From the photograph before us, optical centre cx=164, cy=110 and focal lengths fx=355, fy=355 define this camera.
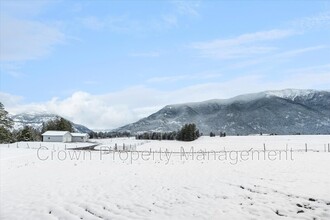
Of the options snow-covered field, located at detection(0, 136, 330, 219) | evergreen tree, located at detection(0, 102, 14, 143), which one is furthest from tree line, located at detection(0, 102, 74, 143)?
snow-covered field, located at detection(0, 136, 330, 219)

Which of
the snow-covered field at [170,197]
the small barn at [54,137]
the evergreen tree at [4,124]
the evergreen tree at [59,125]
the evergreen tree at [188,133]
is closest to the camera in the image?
the snow-covered field at [170,197]

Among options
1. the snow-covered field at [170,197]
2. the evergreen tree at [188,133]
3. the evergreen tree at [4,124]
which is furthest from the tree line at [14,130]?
the snow-covered field at [170,197]

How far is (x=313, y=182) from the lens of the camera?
1992cm

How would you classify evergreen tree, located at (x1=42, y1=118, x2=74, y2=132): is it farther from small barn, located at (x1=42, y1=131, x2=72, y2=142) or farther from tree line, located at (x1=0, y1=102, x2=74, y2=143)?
small barn, located at (x1=42, y1=131, x2=72, y2=142)

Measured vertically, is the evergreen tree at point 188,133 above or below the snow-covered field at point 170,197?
above

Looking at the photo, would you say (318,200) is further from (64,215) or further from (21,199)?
(21,199)

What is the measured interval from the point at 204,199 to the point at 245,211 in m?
2.87

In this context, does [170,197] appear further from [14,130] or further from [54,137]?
[14,130]

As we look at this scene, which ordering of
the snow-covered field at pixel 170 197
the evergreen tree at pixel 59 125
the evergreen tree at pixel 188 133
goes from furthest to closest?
the evergreen tree at pixel 59 125
the evergreen tree at pixel 188 133
the snow-covered field at pixel 170 197

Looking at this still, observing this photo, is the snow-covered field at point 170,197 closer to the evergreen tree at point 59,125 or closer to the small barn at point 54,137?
the small barn at point 54,137

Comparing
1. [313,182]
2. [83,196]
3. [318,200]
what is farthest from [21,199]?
[313,182]

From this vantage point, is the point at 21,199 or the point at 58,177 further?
the point at 58,177

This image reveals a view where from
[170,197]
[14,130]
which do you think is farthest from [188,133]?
[170,197]

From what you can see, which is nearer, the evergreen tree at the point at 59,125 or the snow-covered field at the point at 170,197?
the snow-covered field at the point at 170,197
